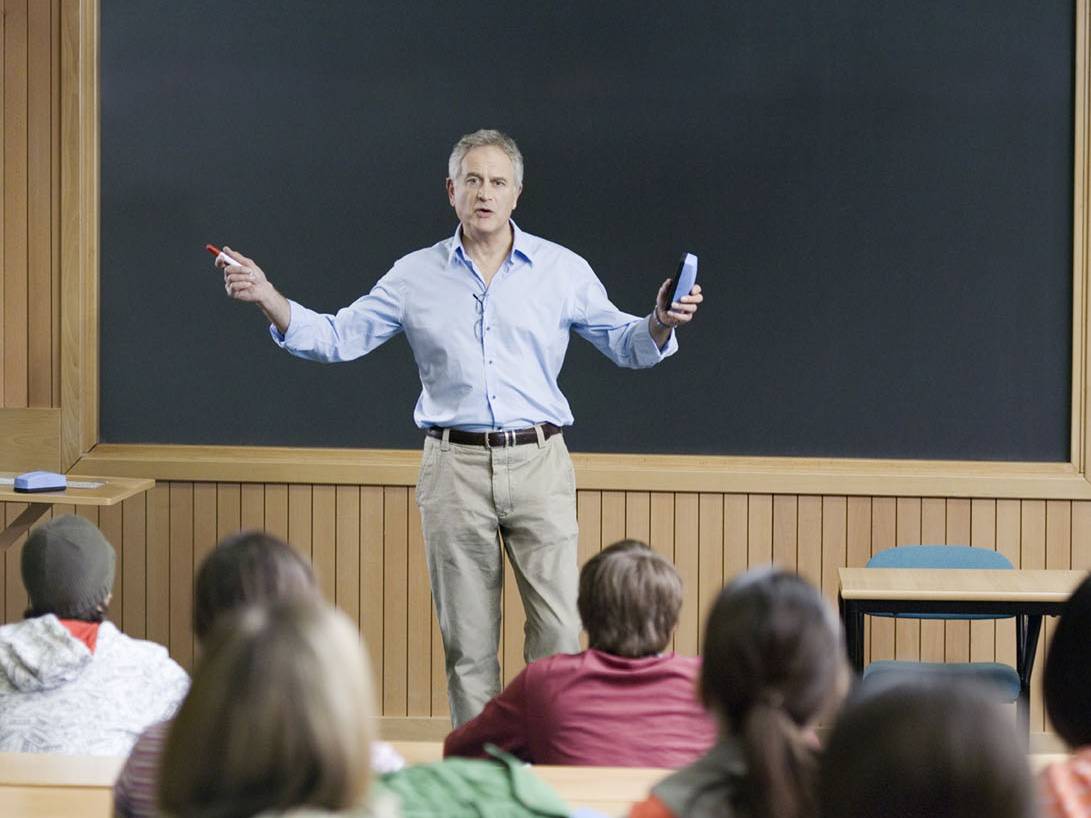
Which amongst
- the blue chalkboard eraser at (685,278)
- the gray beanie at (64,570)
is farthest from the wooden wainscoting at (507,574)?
the gray beanie at (64,570)

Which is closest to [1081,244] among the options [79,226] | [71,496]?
[71,496]

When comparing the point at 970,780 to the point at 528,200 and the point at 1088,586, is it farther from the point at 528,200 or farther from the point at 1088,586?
the point at 528,200

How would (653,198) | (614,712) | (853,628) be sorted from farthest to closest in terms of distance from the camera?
(653,198) < (853,628) < (614,712)

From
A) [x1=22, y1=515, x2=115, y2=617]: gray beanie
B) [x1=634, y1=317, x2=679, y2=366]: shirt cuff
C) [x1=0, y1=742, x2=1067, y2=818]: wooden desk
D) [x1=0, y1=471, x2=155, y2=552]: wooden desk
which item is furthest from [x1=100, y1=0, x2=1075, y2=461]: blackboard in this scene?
[x1=0, y1=742, x2=1067, y2=818]: wooden desk

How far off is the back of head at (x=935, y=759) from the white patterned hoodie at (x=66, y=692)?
1431mm

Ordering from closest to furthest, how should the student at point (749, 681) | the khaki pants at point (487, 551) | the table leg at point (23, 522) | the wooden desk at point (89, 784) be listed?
the student at point (749, 681)
the wooden desk at point (89, 784)
the khaki pants at point (487, 551)
the table leg at point (23, 522)

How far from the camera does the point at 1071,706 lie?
1.41 m

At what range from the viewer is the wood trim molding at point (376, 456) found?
4.16m

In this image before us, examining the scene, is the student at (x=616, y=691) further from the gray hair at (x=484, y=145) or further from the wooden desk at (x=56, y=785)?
the gray hair at (x=484, y=145)

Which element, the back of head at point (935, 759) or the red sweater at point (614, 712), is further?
the red sweater at point (614, 712)

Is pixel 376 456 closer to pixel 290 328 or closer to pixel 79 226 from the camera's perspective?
pixel 290 328

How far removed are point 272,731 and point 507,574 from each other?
3.36 meters

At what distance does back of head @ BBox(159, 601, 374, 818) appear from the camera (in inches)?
39.7

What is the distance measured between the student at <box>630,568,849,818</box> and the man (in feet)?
6.45
